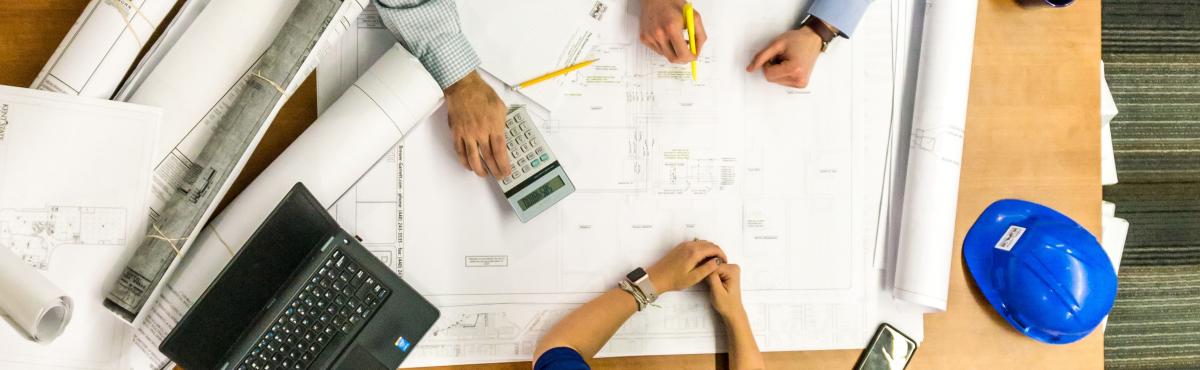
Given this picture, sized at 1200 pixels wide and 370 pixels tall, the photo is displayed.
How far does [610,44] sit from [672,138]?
0.14 meters

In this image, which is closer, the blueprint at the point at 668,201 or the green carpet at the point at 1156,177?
the blueprint at the point at 668,201

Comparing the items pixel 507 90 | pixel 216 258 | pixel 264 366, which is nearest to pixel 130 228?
pixel 216 258

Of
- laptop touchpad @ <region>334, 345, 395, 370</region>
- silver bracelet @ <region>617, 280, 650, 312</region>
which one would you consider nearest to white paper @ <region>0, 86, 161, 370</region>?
laptop touchpad @ <region>334, 345, 395, 370</region>

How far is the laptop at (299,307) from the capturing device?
67cm

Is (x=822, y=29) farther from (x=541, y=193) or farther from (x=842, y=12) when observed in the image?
(x=541, y=193)

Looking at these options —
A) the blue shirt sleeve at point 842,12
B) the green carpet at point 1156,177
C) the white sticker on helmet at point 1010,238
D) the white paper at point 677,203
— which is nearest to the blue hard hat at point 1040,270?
the white sticker on helmet at point 1010,238

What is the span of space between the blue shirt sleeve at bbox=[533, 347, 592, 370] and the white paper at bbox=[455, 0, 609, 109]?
0.94ft

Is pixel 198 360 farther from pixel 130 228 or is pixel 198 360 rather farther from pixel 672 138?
pixel 672 138

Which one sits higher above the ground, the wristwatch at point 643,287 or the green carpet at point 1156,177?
the green carpet at point 1156,177

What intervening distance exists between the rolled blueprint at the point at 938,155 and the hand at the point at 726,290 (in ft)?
0.67

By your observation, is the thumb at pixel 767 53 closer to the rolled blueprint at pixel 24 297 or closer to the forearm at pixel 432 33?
the forearm at pixel 432 33

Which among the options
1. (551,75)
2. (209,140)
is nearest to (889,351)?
(551,75)

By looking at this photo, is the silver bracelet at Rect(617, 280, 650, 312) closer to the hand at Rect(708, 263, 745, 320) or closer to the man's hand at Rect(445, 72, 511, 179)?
the hand at Rect(708, 263, 745, 320)

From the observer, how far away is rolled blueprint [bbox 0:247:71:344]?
506 millimetres
